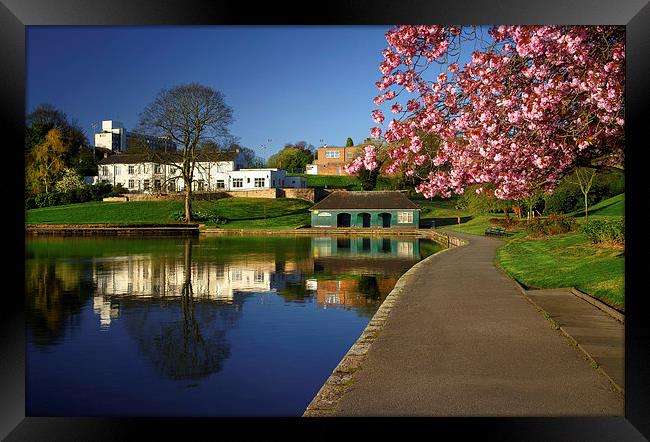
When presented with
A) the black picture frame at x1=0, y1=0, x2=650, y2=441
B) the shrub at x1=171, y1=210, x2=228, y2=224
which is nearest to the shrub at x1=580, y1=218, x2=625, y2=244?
the black picture frame at x1=0, y1=0, x2=650, y2=441

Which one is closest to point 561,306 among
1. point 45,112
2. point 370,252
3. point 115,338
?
point 115,338

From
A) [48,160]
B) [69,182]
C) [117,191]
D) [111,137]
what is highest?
[111,137]

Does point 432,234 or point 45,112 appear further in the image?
point 45,112

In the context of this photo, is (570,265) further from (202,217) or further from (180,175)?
(202,217)

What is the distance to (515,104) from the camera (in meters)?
9.49

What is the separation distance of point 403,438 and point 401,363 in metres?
2.00

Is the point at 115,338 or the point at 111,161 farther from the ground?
the point at 111,161

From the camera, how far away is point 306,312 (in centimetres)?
1475

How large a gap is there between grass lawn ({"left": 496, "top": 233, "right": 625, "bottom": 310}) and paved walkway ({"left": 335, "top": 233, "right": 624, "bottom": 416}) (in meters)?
2.34

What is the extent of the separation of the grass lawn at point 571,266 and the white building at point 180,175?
2997 cm

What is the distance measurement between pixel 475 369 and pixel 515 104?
13.3 feet

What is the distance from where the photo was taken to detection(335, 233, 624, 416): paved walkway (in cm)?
632

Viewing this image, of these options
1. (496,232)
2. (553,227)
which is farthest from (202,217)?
(553,227)

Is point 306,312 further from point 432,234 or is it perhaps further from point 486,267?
point 432,234
